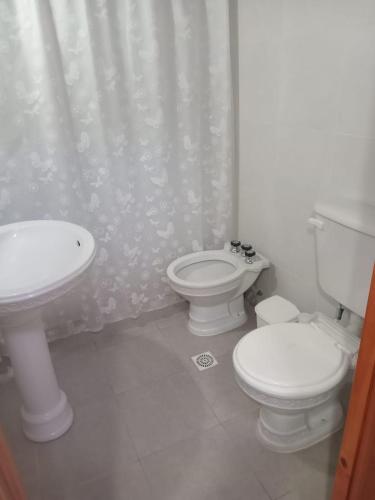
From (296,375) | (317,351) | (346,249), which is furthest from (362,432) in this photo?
(346,249)

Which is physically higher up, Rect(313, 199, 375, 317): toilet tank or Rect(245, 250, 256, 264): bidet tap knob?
Rect(313, 199, 375, 317): toilet tank

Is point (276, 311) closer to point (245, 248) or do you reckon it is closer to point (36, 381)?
point (245, 248)

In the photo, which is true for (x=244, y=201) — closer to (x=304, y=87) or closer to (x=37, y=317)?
(x=304, y=87)

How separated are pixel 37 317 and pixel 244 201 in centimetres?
133

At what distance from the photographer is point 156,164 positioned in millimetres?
1929

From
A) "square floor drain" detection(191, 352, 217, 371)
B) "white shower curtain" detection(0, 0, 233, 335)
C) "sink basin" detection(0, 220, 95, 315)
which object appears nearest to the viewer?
"sink basin" detection(0, 220, 95, 315)

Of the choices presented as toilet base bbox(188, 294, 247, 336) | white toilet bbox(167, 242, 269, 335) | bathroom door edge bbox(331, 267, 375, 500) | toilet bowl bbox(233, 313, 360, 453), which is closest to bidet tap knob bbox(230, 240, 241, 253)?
white toilet bbox(167, 242, 269, 335)

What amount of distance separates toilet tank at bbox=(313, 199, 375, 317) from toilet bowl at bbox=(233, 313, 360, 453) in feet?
0.47

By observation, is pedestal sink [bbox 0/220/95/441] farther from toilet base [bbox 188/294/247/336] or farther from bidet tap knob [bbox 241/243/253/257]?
bidet tap knob [bbox 241/243/253/257]

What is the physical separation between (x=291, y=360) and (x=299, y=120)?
101 centimetres

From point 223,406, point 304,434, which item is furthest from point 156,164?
point 304,434

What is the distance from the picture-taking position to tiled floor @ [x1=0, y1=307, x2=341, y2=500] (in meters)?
1.34

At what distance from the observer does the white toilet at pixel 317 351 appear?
1250 millimetres

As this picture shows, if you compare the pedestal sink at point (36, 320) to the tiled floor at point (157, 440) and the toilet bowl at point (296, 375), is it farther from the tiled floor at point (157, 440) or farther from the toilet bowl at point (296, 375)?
the toilet bowl at point (296, 375)
